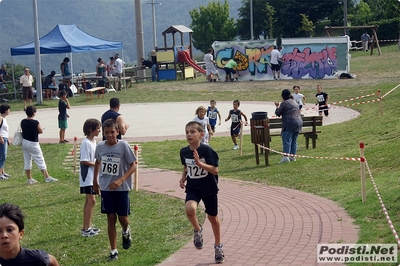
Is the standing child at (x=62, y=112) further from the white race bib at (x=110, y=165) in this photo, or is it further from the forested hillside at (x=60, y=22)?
the forested hillside at (x=60, y=22)

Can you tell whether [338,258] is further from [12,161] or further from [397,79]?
[397,79]

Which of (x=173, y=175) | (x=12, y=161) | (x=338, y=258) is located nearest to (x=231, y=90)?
(x=12, y=161)

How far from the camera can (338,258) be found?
26.7 feet

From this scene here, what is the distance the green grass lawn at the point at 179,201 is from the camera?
379 inches

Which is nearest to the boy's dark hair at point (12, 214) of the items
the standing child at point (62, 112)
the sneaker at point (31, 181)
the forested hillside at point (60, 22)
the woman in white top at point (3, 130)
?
the sneaker at point (31, 181)

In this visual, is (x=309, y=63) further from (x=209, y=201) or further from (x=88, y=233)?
(x=209, y=201)

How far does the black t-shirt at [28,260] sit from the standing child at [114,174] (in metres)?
3.83

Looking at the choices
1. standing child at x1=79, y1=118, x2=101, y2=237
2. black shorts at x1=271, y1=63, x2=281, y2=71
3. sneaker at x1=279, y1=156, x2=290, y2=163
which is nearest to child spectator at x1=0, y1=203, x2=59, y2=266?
standing child at x1=79, y1=118, x2=101, y2=237

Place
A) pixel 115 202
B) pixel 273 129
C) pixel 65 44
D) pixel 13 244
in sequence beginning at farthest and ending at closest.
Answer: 1. pixel 65 44
2. pixel 273 129
3. pixel 115 202
4. pixel 13 244

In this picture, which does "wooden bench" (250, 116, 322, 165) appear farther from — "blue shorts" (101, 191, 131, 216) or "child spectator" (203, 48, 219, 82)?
"child spectator" (203, 48, 219, 82)

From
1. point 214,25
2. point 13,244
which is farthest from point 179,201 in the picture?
point 214,25

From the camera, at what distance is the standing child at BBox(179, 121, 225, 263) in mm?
8469

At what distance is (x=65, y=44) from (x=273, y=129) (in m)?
20.9

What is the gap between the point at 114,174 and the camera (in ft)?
29.5
